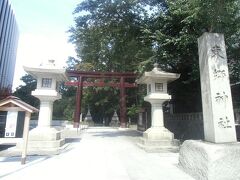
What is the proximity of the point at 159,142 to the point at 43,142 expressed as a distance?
5.55 m

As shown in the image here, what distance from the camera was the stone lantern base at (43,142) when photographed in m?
10.3

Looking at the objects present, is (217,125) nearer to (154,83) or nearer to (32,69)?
(154,83)

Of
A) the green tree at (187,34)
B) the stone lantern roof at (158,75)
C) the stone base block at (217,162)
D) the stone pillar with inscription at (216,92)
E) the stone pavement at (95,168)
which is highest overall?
the green tree at (187,34)

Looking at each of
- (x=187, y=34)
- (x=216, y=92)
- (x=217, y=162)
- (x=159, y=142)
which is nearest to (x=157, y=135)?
(x=159, y=142)

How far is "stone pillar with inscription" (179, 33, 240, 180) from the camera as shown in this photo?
565 cm

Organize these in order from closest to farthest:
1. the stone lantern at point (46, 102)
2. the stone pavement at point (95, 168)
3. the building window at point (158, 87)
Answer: the stone pavement at point (95, 168), the stone lantern at point (46, 102), the building window at point (158, 87)

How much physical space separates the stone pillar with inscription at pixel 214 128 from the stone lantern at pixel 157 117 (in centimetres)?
383

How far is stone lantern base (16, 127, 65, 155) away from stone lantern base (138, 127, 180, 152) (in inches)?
167

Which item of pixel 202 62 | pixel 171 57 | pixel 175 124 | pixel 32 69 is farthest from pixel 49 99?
pixel 175 124

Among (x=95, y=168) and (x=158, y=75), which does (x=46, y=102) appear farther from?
(x=158, y=75)

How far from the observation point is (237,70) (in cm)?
1100

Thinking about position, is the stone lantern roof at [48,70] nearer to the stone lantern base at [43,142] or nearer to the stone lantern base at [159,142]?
the stone lantern base at [43,142]

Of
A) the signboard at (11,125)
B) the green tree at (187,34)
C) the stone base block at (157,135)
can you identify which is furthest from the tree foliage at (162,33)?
the signboard at (11,125)

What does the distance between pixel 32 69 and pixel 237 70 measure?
10.1m
